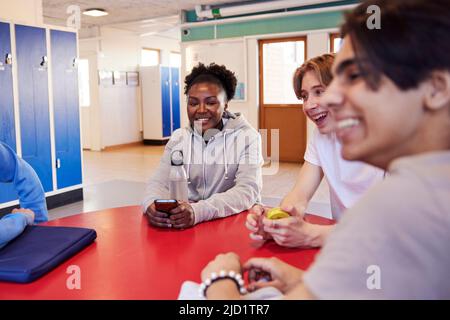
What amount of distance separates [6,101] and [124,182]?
2163mm

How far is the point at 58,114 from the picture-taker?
5.11 metres

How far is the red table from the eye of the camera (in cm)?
113

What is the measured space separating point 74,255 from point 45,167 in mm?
3895

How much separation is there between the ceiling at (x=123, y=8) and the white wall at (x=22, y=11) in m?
2.22

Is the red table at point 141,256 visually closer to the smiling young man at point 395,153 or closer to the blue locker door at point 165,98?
the smiling young man at point 395,153

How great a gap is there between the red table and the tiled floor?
304 cm

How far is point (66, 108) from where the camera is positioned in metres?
5.23

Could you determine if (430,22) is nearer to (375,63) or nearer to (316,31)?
(375,63)

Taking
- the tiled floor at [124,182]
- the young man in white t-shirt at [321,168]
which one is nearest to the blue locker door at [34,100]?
the tiled floor at [124,182]

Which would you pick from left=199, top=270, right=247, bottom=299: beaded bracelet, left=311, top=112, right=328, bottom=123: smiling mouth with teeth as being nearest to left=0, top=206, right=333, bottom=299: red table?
left=199, top=270, right=247, bottom=299: beaded bracelet

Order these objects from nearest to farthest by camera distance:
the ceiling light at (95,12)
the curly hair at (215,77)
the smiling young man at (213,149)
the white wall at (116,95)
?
the smiling young man at (213,149), the curly hair at (215,77), the ceiling light at (95,12), the white wall at (116,95)

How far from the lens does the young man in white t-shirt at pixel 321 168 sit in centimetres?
168
